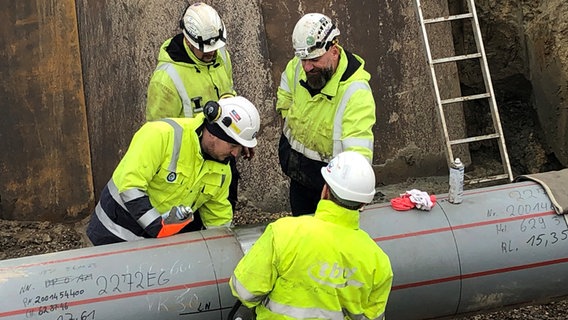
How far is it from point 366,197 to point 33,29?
4.08 meters

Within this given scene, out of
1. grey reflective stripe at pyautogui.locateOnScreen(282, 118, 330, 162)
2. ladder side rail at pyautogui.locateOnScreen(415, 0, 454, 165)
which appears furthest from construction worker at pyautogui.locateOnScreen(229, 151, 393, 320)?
ladder side rail at pyautogui.locateOnScreen(415, 0, 454, 165)

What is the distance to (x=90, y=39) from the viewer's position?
22.1 ft

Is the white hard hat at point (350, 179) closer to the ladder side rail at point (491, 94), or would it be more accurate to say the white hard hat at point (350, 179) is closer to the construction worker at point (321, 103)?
the construction worker at point (321, 103)

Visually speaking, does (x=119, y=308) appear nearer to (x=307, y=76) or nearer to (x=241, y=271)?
(x=241, y=271)

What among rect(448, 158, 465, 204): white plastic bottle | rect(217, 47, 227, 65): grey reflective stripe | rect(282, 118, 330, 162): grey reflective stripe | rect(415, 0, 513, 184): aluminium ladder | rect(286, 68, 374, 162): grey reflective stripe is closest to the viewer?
rect(448, 158, 465, 204): white plastic bottle

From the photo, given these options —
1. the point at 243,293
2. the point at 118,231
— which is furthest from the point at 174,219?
the point at 243,293

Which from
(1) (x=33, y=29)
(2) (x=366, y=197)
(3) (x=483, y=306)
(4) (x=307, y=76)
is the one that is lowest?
(3) (x=483, y=306)

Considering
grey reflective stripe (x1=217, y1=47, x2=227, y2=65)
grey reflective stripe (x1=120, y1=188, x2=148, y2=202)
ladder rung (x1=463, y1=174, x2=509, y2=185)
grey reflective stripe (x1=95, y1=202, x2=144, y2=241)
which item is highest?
grey reflective stripe (x1=217, y1=47, x2=227, y2=65)

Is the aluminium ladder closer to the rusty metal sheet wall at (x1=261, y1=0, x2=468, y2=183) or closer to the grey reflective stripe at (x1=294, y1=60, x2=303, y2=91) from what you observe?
the rusty metal sheet wall at (x1=261, y1=0, x2=468, y2=183)

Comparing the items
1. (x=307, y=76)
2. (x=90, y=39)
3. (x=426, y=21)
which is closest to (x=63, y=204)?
(x=90, y=39)

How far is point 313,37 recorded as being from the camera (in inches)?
184

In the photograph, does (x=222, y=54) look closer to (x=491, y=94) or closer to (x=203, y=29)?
(x=203, y=29)

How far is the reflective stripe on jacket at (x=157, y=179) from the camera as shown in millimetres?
4070

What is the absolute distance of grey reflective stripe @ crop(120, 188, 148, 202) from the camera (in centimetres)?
407
